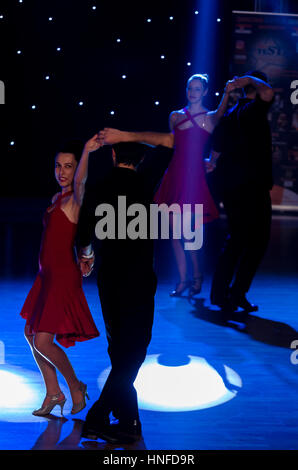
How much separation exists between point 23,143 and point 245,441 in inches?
309

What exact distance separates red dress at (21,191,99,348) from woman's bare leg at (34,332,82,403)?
29mm

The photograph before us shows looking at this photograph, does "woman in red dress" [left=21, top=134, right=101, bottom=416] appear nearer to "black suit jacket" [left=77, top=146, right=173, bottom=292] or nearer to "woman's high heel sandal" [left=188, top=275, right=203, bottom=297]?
"black suit jacket" [left=77, top=146, right=173, bottom=292]

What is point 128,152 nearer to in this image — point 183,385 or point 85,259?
point 85,259

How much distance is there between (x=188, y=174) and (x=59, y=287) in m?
2.09

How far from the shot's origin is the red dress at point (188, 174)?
4125mm

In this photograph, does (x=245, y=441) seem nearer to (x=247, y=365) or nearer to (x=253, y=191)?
(x=247, y=365)

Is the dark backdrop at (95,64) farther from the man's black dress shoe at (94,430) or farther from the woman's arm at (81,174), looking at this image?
the man's black dress shoe at (94,430)

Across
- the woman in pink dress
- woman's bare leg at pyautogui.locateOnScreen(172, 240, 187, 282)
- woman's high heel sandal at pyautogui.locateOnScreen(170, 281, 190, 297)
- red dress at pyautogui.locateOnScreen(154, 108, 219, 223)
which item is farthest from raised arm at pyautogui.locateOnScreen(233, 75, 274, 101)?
woman's high heel sandal at pyautogui.locateOnScreen(170, 281, 190, 297)

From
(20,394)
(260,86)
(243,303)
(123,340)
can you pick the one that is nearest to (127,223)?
(123,340)

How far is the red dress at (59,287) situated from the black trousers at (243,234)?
1.75m

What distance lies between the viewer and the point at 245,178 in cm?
378

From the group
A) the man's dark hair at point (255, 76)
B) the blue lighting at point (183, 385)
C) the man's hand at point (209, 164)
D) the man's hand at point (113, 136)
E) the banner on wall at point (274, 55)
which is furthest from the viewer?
the banner on wall at point (274, 55)

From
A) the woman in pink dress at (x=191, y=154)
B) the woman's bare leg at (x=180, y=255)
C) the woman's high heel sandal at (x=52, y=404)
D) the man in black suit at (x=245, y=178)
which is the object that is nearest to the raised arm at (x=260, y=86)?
the man in black suit at (x=245, y=178)

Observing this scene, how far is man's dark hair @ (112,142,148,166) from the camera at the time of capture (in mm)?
2061
